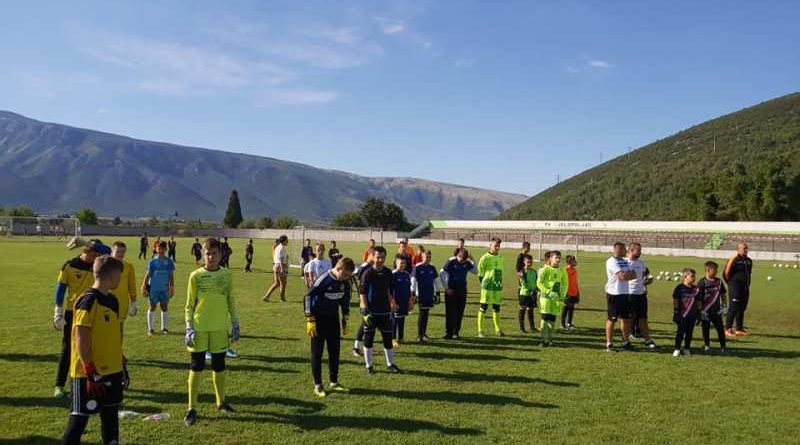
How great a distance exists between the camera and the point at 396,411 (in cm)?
795

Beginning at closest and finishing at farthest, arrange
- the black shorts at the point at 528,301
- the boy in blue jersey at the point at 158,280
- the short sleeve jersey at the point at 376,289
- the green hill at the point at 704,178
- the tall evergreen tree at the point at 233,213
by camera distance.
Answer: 1. the short sleeve jersey at the point at 376,289
2. the boy in blue jersey at the point at 158,280
3. the black shorts at the point at 528,301
4. the green hill at the point at 704,178
5. the tall evergreen tree at the point at 233,213

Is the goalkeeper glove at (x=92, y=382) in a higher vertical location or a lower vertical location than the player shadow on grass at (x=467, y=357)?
higher

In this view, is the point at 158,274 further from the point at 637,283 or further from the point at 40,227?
the point at 40,227

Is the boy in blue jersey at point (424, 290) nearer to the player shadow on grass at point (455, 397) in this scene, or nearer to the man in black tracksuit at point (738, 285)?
the player shadow on grass at point (455, 397)

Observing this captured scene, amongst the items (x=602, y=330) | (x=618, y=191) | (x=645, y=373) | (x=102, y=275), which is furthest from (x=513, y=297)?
(x=618, y=191)

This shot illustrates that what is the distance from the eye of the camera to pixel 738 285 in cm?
1430

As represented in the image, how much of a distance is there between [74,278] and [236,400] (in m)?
2.79

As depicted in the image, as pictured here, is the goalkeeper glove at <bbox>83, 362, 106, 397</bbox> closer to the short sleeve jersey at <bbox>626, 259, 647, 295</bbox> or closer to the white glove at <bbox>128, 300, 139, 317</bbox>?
the white glove at <bbox>128, 300, 139, 317</bbox>

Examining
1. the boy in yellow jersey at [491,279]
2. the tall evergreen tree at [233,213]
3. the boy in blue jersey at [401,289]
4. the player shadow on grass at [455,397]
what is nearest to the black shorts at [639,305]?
the boy in yellow jersey at [491,279]

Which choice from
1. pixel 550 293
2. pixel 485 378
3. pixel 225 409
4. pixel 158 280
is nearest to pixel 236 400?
pixel 225 409

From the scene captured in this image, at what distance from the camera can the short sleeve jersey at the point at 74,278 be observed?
27.4 ft

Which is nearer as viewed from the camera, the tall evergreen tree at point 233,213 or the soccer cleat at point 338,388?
the soccer cleat at point 338,388

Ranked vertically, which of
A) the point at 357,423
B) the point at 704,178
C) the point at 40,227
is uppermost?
the point at 704,178

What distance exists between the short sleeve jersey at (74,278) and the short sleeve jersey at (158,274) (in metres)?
4.43
